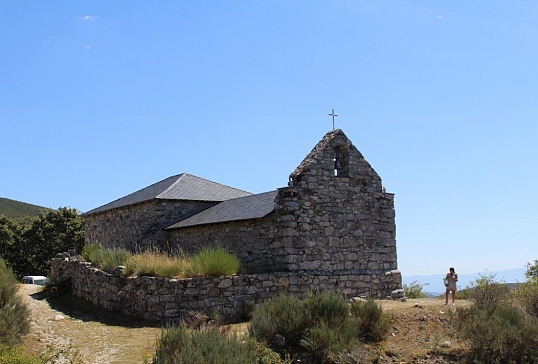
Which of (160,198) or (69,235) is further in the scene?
(69,235)

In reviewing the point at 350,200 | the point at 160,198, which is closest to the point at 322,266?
the point at 350,200

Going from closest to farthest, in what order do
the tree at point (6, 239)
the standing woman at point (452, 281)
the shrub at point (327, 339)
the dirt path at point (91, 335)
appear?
the shrub at point (327, 339)
the dirt path at point (91, 335)
the standing woman at point (452, 281)
the tree at point (6, 239)

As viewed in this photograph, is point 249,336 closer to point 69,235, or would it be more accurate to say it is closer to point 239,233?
point 239,233

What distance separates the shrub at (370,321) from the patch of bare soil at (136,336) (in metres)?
0.24

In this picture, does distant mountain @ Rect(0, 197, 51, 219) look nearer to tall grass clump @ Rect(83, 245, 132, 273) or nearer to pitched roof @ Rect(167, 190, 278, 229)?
pitched roof @ Rect(167, 190, 278, 229)

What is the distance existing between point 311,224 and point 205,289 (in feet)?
12.7

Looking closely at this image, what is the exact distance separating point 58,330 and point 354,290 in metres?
8.31

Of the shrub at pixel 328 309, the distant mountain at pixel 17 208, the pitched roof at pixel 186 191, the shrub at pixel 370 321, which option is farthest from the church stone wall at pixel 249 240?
the distant mountain at pixel 17 208

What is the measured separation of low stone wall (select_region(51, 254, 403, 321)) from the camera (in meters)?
13.0

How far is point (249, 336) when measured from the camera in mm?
10242

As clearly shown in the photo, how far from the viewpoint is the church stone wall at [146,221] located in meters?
19.4

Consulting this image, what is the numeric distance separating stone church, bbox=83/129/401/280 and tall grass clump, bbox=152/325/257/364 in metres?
5.60

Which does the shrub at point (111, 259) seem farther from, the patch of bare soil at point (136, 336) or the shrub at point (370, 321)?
the shrub at point (370, 321)

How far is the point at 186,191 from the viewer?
2088 cm
